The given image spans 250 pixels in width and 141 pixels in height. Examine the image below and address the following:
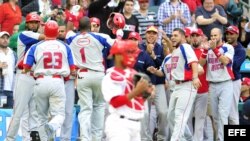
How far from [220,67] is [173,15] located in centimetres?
286

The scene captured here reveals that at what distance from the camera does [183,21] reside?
75.3 ft

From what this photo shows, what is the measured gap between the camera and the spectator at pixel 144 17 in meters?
22.4

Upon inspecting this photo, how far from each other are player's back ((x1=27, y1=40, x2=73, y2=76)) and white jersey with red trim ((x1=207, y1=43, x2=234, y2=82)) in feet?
10.0

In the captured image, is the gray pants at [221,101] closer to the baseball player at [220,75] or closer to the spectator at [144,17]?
the baseball player at [220,75]

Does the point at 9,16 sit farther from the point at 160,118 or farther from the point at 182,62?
the point at 182,62

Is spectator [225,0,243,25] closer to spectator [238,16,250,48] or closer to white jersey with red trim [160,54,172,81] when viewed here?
spectator [238,16,250,48]

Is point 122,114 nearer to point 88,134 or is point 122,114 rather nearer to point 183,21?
point 88,134

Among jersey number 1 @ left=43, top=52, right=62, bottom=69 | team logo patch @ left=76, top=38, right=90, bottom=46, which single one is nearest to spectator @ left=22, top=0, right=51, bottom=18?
team logo patch @ left=76, top=38, right=90, bottom=46

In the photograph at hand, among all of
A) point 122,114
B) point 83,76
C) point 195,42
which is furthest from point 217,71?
point 122,114

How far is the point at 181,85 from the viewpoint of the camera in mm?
19344

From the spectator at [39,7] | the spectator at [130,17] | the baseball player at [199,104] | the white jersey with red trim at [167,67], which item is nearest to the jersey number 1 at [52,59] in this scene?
the white jersey with red trim at [167,67]

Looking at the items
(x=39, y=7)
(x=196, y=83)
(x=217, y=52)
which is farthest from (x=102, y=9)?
(x=196, y=83)

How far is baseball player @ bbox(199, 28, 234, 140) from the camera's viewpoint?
20.2 metres

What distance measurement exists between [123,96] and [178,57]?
16.3 feet
